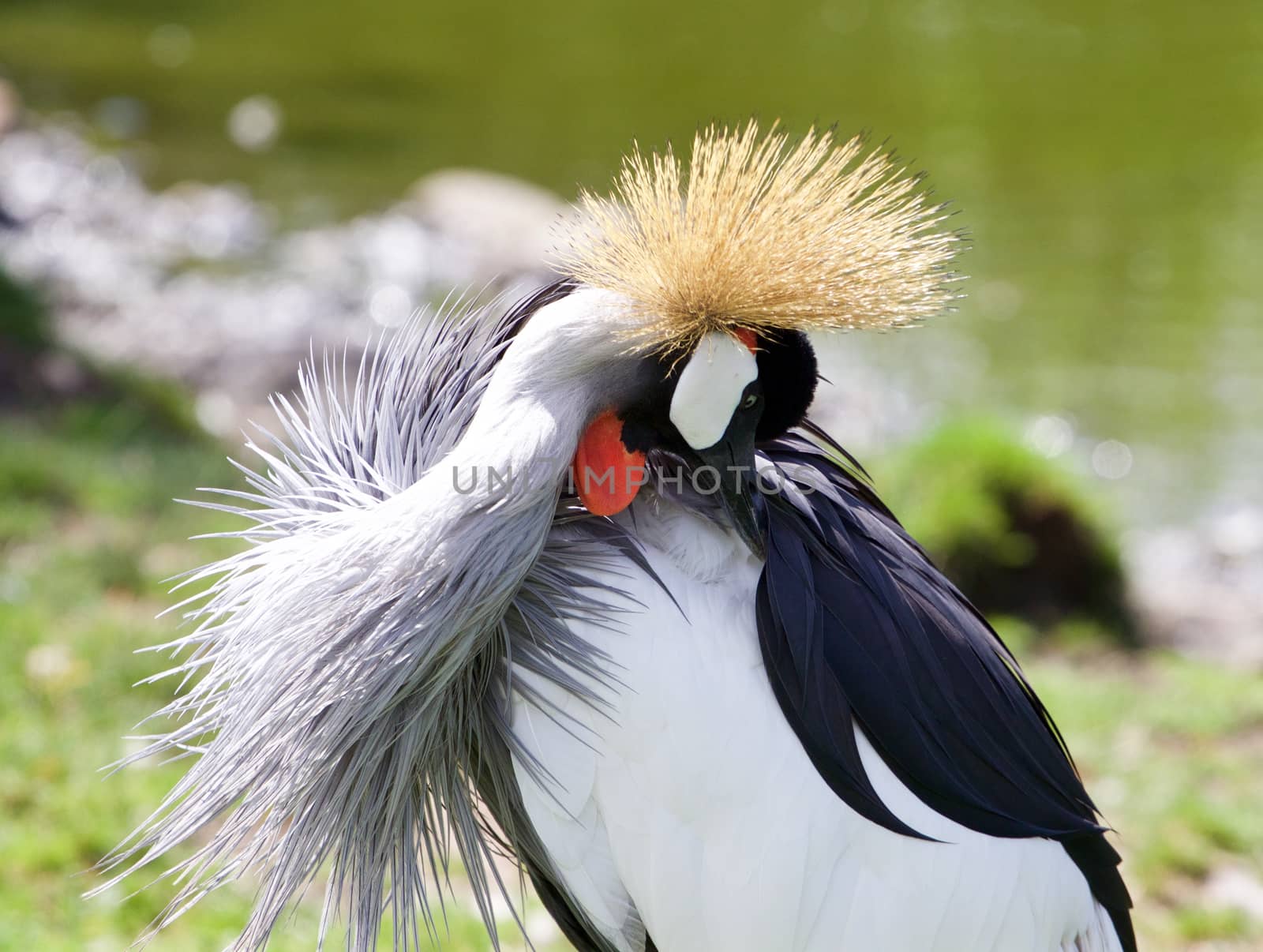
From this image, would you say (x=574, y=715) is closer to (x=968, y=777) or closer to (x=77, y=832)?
(x=968, y=777)

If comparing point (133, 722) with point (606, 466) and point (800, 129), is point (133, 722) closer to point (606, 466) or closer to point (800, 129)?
point (606, 466)

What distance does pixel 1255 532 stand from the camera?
13.3 feet

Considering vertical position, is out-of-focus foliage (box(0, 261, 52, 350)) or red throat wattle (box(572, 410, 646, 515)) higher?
out-of-focus foliage (box(0, 261, 52, 350))

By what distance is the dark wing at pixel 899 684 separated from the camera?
1.37 metres

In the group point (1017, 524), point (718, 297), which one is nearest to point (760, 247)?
point (718, 297)

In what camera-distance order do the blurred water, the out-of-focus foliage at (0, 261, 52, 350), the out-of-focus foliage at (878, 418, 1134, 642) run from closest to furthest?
the out-of-focus foliage at (878, 418, 1134, 642)
the out-of-focus foliage at (0, 261, 52, 350)
the blurred water

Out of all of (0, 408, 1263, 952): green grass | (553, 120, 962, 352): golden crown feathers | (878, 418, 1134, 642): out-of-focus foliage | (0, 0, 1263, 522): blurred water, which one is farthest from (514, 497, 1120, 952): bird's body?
(0, 0, 1263, 522): blurred water

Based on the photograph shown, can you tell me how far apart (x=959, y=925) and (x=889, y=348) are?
4133 mm

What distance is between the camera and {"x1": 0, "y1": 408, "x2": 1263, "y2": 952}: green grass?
80.6 inches


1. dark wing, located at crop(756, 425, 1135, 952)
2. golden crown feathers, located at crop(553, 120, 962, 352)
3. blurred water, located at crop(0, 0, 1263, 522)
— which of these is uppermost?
blurred water, located at crop(0, 0, 1263, 522)

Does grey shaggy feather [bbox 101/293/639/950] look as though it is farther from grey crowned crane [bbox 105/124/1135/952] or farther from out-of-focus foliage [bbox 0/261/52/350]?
out-of-focus foliage [bbox 0/261/52/350]

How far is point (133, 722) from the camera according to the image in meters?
2.38

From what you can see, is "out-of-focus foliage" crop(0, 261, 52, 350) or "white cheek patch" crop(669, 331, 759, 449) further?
"out-of-focus foliage" crop(0, 261, 52, 350)

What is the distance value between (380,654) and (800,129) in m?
6.37
